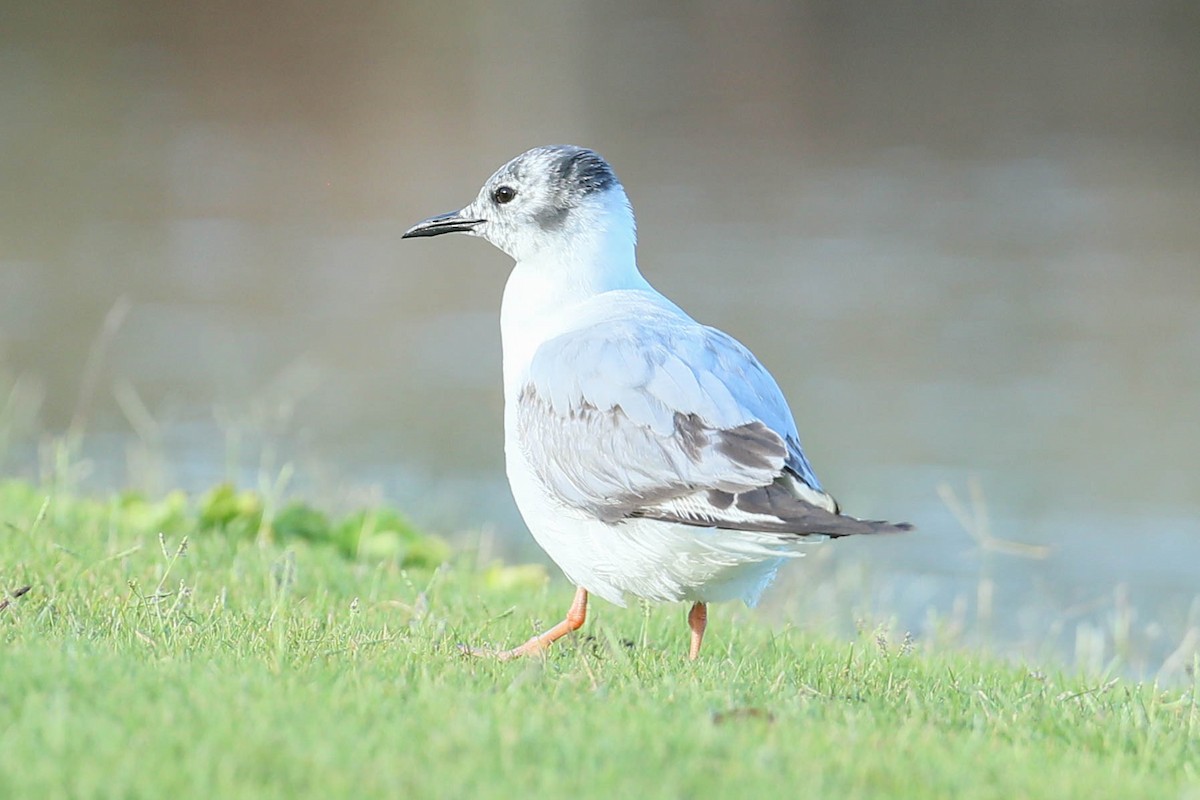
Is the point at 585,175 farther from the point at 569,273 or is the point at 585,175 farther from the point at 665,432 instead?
the point at 665,432

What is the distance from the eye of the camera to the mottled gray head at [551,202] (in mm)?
6422

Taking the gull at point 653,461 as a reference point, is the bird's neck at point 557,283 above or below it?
above

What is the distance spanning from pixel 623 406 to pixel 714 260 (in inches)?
517

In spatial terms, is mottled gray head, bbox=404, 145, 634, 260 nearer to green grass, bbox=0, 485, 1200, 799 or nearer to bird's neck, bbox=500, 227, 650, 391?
bird's neck, bbox=500, 227, 650, 391

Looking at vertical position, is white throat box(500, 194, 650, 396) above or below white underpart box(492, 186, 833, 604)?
above

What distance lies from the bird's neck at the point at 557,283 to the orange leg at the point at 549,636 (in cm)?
91

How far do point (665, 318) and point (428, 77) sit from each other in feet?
78.1

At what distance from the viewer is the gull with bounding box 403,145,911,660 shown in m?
4.89

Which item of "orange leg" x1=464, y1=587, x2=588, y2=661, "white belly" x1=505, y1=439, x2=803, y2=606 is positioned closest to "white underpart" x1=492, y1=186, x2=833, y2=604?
"white belly" x1=505, y1=439, x2=803, y2=606

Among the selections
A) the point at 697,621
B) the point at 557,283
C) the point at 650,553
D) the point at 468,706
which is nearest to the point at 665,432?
the point at 650,553

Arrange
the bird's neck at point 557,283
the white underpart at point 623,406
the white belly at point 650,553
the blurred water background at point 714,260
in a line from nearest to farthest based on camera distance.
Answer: the white belly at point 650,553
the white underpart at point 623,406
the bird's neck at point 557,283
the blurred water background at point 714,260

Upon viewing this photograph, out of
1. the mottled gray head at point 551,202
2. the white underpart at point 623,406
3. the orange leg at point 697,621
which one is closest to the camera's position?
the white underpart at point 623,406

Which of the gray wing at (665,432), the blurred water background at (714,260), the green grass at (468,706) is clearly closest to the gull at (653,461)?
the gray wing at (665,432)

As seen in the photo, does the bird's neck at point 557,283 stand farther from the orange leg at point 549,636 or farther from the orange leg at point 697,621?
the orange leg at point 697,621
